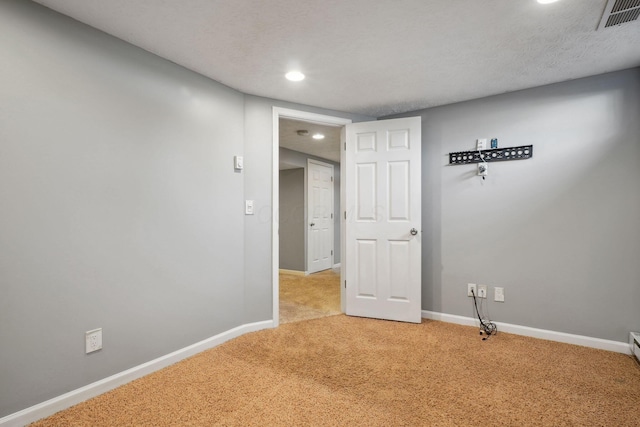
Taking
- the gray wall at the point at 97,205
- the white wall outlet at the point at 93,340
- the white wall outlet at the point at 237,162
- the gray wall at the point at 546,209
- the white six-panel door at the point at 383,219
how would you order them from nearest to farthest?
1. the gray wall at the point at 97,205
2. the white wall outlet at the point at 93,340
3. the gray wall at the point at 546,209
4. the white wall outlet at the point at 237,162
5. the white six-panel door at the point at 383,219

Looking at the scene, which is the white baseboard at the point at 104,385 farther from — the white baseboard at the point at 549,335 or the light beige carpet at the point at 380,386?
the white baseboard at the point at 549,335

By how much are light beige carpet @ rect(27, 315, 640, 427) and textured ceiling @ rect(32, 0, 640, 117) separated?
216 cm

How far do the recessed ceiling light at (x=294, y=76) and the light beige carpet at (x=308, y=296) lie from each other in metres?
2.28

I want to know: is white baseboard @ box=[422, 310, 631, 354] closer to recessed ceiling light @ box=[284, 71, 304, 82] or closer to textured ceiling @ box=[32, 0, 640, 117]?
textured ceiling @ box=[32, 0, 640, 117]

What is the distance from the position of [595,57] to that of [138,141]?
3210mm

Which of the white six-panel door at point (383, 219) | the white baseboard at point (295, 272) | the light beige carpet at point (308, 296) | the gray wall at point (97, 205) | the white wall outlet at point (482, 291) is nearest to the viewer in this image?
the gray wall at point (97, 205)

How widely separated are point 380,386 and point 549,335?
1757mm

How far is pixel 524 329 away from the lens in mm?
2727

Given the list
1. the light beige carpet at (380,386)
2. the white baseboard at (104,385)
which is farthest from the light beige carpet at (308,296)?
the white baseboard at (104,385)

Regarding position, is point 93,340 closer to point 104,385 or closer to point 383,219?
point 104,385

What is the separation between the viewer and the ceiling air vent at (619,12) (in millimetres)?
1571

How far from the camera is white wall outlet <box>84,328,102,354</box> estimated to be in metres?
1.76

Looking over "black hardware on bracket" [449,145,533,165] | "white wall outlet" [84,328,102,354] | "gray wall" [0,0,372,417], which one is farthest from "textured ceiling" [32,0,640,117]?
"white wall outlet" [84,328,102,354]

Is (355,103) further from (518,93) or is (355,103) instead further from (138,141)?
(138,141)
